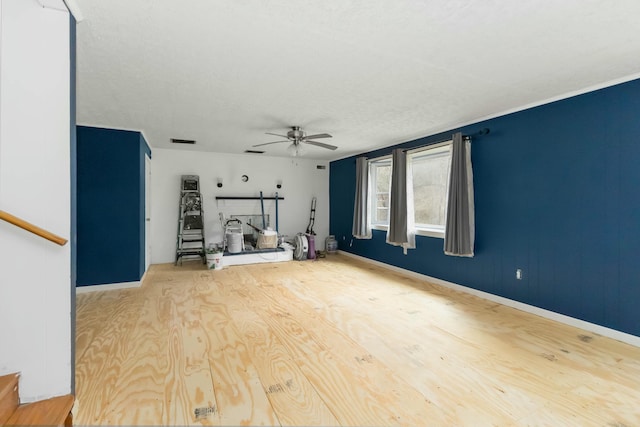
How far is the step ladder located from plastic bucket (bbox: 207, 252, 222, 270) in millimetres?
617

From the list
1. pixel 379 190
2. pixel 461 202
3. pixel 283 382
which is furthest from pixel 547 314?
pixel 379 190

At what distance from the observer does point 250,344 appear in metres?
2.48

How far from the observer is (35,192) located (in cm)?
155

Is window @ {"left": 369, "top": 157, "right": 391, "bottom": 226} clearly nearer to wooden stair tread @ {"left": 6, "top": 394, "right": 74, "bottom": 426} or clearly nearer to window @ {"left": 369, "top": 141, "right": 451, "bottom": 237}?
window @ {"left": 369, "top": 141, "right": 451, "bottom": 237}

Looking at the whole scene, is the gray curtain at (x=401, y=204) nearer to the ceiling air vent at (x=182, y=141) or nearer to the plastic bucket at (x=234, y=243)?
the plastic bucket at (x=234, y=243)

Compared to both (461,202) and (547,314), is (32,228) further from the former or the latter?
(547,314)

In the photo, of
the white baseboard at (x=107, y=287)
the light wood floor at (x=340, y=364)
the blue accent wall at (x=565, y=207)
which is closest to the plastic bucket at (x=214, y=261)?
the white baseboard at (x=107, y=287)

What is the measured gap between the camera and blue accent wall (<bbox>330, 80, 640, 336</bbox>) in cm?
259

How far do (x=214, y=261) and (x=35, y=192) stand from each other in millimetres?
3763

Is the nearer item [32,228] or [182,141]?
[32,228]

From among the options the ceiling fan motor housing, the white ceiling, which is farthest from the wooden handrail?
the ceiling fan motor housing

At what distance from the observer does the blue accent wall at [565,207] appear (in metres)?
2.59

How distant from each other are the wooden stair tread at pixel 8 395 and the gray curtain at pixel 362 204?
490cm

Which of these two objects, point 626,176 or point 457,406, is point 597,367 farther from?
point 626,176
